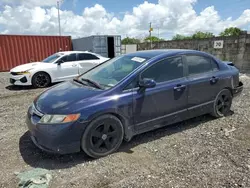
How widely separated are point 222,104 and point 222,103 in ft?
0.07

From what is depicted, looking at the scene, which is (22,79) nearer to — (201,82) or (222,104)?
(201,82)

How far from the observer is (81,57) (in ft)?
27.7

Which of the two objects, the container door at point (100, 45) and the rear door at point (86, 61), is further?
the container door at point (100, 45)

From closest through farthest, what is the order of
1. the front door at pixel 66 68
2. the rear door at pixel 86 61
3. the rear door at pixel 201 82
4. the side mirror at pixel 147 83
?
the side mirror at pixel 147 83 → the rear door at pixel 201 82 → the front door at pixel 66 68 → the rear door at pixel 86 61

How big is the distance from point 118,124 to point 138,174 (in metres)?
0.74

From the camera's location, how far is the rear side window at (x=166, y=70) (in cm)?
323

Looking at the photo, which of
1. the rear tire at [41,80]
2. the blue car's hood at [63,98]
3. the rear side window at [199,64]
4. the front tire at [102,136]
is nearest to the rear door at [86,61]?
the rear tire at [41,80]

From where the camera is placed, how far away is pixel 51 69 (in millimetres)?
7598

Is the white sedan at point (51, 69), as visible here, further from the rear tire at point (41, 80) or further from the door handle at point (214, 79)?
the door handle at point (214, 79)

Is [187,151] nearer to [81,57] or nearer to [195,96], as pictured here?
[195,96]

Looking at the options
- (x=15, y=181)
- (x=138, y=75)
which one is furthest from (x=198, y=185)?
(x=15, y=181)

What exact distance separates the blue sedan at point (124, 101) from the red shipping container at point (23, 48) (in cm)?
1152

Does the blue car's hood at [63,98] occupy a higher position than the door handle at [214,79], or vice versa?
the door handle at [214,79]

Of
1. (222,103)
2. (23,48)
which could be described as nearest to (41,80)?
(222,103)
